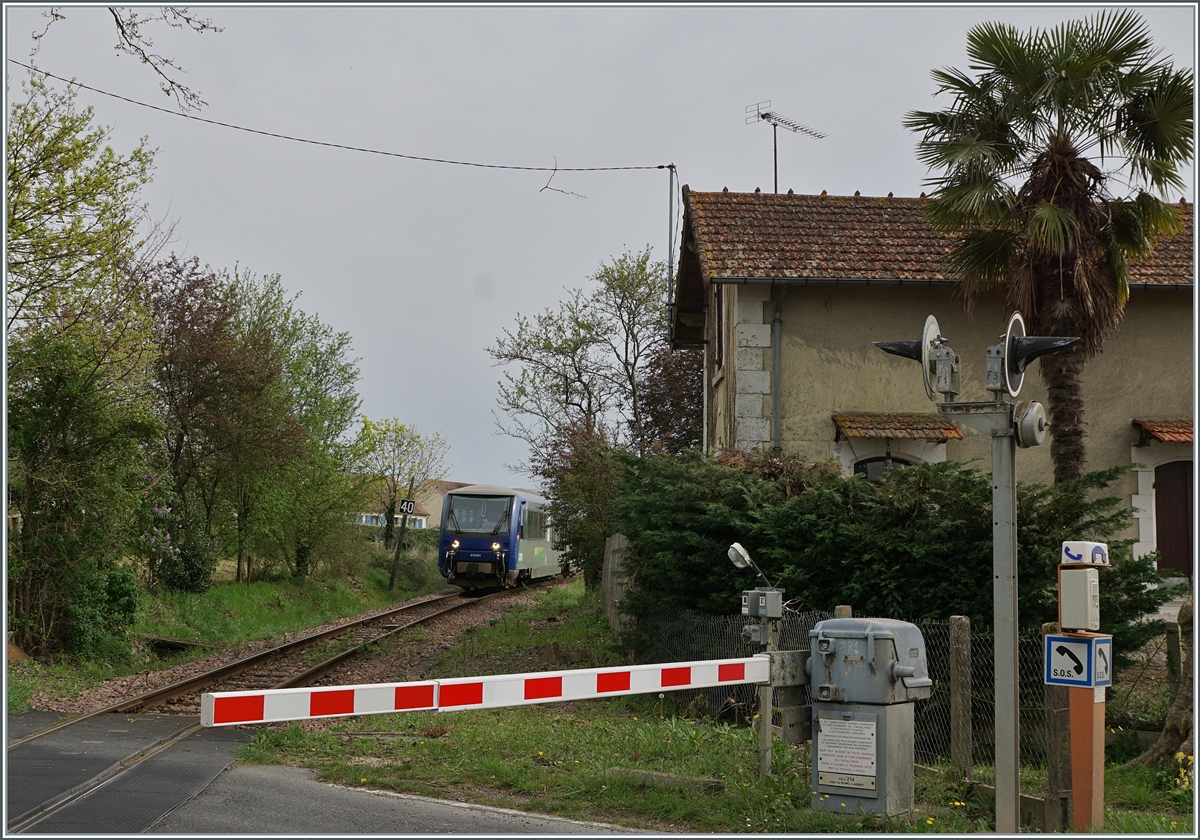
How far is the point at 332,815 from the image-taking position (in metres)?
6.80

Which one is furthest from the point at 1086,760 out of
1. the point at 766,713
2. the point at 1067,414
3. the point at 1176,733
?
the point at 1067,414

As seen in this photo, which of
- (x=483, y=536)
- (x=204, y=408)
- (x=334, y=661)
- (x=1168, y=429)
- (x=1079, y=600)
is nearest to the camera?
(x=1079, y=600)

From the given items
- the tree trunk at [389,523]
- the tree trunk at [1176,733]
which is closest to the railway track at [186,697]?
the tree trunk at [1176,733]

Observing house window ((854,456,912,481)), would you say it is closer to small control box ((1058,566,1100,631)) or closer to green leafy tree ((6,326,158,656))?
small control box ((1058,566,1100,631))

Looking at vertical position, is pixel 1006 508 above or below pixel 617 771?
above

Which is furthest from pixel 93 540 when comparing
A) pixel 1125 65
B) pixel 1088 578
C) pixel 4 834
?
pixel 1125 65

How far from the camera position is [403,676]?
599 inches

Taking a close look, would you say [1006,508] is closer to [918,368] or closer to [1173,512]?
[918,368]

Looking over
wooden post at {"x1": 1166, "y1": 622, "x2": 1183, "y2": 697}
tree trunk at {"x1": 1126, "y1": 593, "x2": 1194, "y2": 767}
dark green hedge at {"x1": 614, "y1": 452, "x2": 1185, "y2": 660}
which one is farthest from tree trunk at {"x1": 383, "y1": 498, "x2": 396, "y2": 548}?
tree trunk at {"x1": 1126, "y1": 593, "x2": 1194, "y2": 767}

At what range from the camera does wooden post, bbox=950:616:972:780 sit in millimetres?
7848

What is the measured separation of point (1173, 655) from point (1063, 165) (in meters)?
6.42

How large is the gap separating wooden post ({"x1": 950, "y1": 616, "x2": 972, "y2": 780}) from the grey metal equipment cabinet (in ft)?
3.46

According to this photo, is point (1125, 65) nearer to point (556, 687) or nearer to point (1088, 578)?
point (1088, 578)

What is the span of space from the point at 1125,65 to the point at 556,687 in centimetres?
1097
